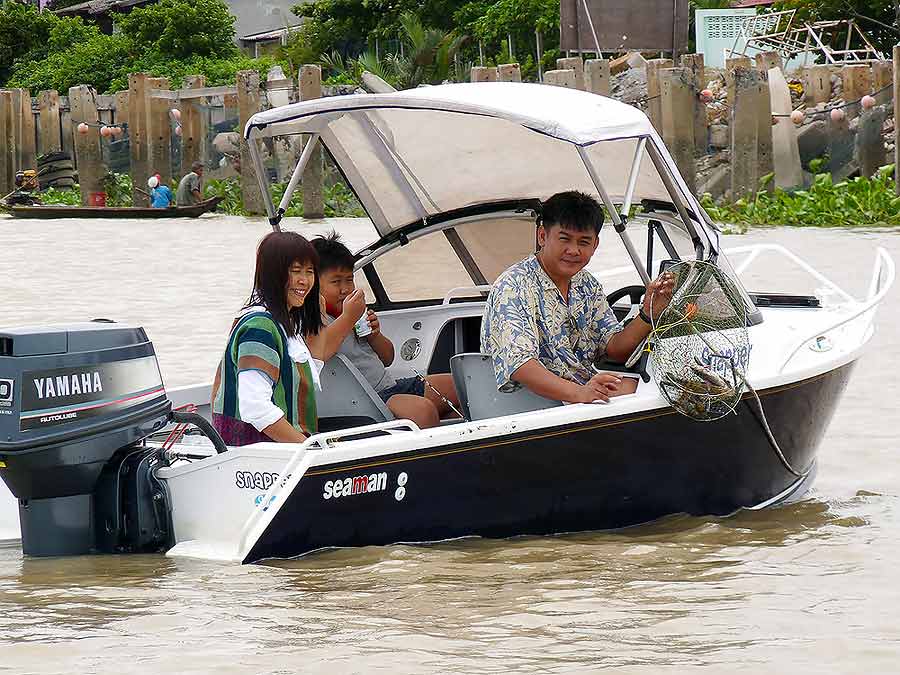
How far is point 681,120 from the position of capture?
1930 centimetres

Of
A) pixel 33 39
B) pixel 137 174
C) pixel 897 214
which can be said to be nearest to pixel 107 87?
pixel 33 39

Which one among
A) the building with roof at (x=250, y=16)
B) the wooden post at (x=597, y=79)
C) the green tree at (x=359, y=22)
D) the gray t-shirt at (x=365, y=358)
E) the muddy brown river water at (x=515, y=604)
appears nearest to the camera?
the muddy brown river water at (x=515, y=604)

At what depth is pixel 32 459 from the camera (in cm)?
480

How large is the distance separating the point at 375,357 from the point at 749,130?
43.4ft

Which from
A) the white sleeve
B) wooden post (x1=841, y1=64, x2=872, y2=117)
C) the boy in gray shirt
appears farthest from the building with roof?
the white sleeve

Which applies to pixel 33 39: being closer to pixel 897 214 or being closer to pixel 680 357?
pixel 897 214

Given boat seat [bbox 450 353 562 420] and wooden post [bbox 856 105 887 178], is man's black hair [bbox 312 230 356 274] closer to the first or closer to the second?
→ boat seat [bbox 450 353 562 420]

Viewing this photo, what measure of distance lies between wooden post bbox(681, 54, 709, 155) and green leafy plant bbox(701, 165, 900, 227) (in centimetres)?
177

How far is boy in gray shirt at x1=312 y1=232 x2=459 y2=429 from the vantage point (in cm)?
584

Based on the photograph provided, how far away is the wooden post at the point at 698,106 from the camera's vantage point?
64.9 ft

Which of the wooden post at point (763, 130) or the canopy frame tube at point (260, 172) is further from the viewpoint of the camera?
the wooden post at point (763, 130)

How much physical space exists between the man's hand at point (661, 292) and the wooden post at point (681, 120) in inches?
548

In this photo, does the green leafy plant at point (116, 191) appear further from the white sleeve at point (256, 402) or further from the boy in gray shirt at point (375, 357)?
the white sleeve at point (256, 402)

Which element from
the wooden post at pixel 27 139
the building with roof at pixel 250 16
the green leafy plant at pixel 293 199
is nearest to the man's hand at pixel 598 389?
the green leafy plant at pixel 293 199
